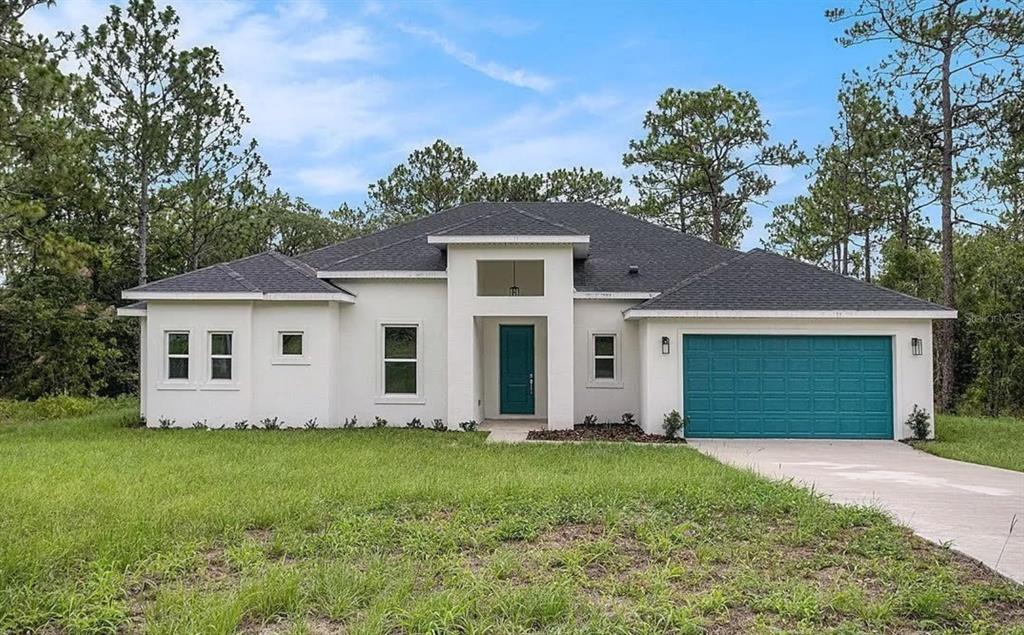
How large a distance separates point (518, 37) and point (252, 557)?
14.4 metres

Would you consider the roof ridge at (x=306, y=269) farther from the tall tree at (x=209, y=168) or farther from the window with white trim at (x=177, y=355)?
the tall tree at (x=209, y=168)

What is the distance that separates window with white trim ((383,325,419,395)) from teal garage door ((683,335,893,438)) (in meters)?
6.11

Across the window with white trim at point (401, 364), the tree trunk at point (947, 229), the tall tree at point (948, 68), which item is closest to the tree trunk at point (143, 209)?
the window with white trim at point (401, 364)

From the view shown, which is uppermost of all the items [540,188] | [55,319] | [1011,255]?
[540,188]

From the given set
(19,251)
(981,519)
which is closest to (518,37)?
(981,519)

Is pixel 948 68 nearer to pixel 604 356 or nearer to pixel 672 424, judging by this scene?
pixel 604 356

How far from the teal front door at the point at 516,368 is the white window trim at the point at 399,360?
2.31 m

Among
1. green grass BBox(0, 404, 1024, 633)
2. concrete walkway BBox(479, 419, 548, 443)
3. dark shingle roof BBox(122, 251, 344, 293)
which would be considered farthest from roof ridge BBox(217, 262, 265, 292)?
green grass BBox(0, 404, 1024, 633)

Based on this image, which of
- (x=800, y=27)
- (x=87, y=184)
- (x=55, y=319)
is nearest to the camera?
(x=800, y=27)

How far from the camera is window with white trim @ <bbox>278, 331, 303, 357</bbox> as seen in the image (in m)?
15.4

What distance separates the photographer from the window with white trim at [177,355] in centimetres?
1537

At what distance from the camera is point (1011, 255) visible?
23156 mm

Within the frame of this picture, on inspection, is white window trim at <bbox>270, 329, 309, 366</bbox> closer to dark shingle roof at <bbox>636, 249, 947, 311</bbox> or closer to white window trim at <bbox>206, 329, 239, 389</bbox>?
white window trim at <bbox>206, 329, 239, 389</bbox>

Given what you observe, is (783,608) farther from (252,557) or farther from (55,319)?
(55,319)
